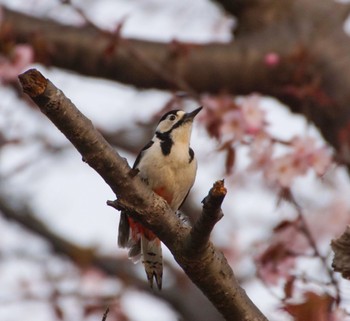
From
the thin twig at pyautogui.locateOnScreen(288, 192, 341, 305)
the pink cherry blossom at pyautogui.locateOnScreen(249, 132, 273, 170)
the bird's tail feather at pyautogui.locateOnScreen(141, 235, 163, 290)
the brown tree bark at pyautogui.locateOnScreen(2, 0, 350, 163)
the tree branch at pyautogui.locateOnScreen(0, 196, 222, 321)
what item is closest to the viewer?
the thin twig at pyautogui.locateOnScreen(288, 192, 341, 305)

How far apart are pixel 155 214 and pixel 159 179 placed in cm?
96

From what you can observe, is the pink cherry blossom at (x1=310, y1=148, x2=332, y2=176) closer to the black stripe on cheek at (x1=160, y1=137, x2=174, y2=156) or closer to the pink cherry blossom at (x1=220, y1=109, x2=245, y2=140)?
the pink cherry blossom at (x1=220, y1=109, x2=245, y2=140)

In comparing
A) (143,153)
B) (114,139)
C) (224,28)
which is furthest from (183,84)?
(224,28)

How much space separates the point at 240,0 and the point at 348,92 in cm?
122

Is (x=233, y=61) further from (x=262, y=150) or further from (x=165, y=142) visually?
(x=165, y=142)

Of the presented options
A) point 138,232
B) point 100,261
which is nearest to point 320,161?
point 138,232

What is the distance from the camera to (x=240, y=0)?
6.46 meters

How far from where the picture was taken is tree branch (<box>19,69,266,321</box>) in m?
2.86

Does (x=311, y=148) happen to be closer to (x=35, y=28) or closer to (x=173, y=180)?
(x=173, y=180)

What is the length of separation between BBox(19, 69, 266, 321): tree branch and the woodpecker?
2.86 feet

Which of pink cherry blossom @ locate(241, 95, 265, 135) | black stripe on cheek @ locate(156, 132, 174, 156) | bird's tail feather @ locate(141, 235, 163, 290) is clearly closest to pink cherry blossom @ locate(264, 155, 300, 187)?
pink cherry blossom @ locate(241, 95, 265, 135)

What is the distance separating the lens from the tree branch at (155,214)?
286cm

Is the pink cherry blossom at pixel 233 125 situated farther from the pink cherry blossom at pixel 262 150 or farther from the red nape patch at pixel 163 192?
the red nape patch at pixel 163 192

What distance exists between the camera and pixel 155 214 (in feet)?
10.1
